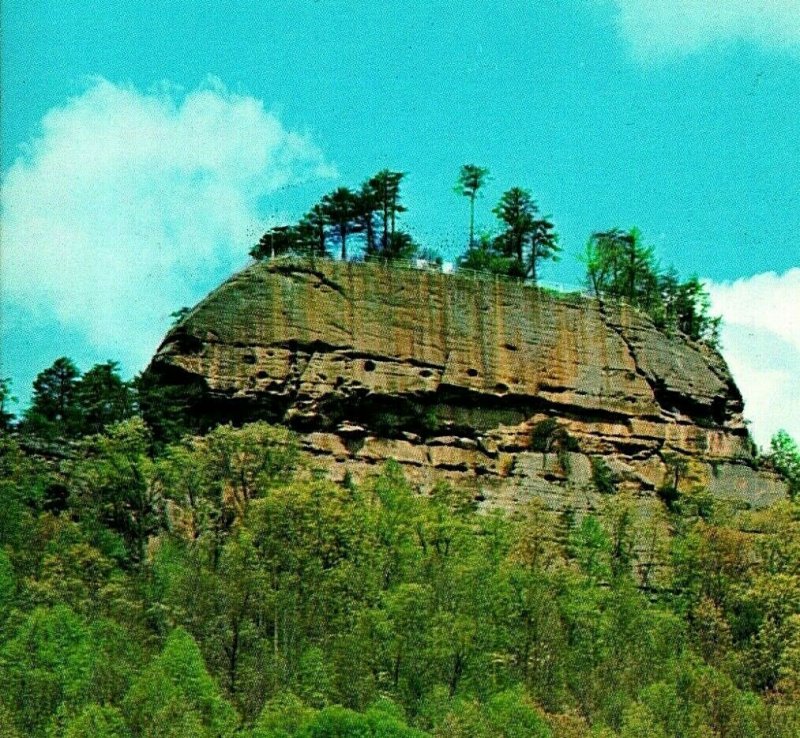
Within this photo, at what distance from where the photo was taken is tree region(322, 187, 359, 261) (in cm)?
7119

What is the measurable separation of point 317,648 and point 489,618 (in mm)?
6813

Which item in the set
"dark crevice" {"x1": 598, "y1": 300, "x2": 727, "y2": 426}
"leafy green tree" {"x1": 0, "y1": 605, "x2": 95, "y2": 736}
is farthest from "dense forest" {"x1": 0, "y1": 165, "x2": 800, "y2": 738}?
"dark crevice" {"x1": 598, "y1": 300, "x2": 727, "y2": 426}

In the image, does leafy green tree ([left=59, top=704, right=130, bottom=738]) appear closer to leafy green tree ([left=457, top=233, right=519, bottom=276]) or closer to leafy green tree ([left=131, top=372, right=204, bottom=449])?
leafy green tree ([left=131, top=372, right=204, bottom=449])

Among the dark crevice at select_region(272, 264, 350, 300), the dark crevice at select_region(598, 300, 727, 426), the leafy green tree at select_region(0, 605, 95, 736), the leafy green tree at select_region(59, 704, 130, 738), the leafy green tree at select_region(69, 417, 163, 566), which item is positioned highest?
the dark crevice at select_region(272, 264, 350, 300)

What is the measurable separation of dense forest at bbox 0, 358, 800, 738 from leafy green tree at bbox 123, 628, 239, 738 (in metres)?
0.07

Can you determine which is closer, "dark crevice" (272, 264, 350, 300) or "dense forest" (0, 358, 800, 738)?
"dense forest" (0, 358, 800, 738)

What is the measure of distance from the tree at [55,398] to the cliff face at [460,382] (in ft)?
20.0

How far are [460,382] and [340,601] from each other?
20.0 metres

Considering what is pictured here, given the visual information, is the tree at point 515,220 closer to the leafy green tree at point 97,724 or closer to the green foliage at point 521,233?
the green foliage at point 521,233

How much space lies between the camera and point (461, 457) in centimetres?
6650

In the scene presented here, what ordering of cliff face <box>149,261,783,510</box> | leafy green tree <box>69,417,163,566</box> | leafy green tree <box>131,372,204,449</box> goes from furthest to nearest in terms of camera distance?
1. cliff face <box>149,261,783,510</box>
2. leafy green tree <box>131,372,204,449</box>
3. leafy green tree <box>69,417,163,566</box>

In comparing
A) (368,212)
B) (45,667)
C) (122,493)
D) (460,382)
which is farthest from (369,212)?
(45,667)

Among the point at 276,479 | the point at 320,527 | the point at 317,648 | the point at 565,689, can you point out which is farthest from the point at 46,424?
the point at 565,689

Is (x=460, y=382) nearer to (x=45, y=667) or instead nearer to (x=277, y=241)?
(x=277, y=241)
